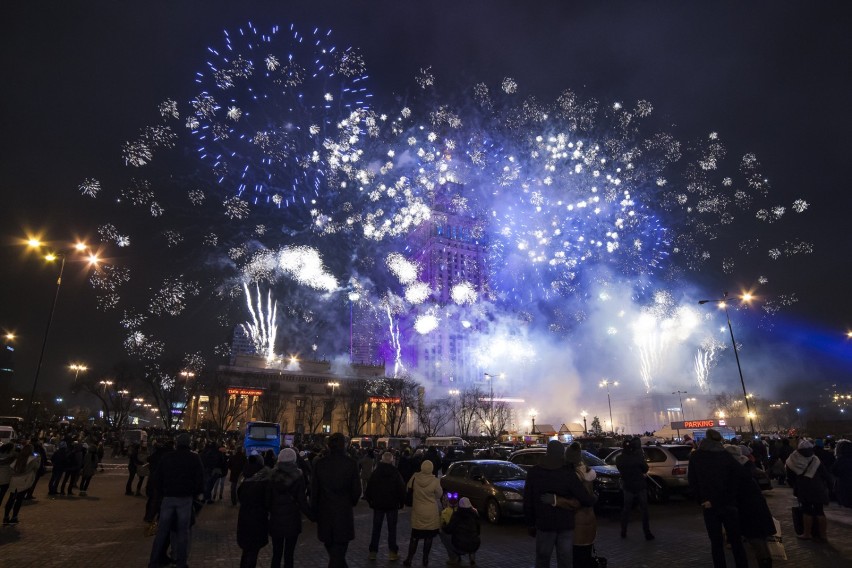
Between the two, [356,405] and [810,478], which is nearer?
[810,478]

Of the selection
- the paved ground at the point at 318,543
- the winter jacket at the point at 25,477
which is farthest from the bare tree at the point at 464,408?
the winter jacket at the point at 25,477

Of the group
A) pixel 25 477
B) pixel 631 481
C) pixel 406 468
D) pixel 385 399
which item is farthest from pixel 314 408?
pixel 631 481

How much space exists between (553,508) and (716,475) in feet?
9.44

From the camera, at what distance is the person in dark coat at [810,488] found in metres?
9.20

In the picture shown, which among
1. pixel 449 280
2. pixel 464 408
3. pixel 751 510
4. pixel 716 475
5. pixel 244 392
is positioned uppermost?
pixel 449 280

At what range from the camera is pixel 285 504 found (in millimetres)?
6066

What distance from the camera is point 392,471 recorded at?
839 centimetres

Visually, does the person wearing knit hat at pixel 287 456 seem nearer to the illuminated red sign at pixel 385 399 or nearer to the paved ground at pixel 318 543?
the paved ground at pixel 318 543

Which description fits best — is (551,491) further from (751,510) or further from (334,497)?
(751,510)

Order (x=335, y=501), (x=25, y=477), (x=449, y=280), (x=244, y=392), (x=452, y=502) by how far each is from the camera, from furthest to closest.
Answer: (x=449, y=280), (x=244, y=392), (x=25, y=477), (x=452, y=502), (x=335, y=501)

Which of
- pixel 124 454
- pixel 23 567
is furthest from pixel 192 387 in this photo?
pixel 23 567

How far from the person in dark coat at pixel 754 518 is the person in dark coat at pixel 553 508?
267cm

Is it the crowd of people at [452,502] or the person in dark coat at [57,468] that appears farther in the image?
the person in dark coat at [57,468]

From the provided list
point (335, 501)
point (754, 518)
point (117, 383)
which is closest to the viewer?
point (335, 501)
